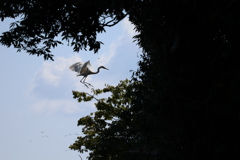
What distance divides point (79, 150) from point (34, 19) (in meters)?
15.7

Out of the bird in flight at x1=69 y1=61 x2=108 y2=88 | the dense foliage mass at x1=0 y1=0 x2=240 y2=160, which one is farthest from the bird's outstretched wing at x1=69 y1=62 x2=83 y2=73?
the dense foliage mass at x1=0 y1=0 x2=240 y2=160

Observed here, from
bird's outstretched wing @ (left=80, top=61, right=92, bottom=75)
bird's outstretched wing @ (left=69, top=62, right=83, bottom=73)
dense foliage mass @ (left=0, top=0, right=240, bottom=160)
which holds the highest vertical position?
bird's outstretched wing @ (left=69, top=62, right=83, bottom=73)

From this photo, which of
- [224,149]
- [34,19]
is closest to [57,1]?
[34,19]

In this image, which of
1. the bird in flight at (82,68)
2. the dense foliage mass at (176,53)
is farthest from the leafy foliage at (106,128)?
the dense foliage mass at (176,53)

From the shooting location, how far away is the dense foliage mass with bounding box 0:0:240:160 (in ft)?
41.4

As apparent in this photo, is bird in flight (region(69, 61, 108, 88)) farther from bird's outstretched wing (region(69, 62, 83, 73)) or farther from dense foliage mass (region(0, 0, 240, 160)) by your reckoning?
dense foliage mass (region(0, 0, 240, 160))

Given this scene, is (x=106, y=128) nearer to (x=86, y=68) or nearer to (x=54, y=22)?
(x=86, y=68)

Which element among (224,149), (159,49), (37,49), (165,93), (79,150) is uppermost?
(79,150)

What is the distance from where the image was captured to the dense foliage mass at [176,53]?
41.4 ft

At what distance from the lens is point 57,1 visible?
14.2 metres

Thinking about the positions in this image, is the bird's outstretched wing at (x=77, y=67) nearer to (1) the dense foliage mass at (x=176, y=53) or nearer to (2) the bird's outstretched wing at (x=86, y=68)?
(2) the bird's outstretched wing at (x=86, y=68)

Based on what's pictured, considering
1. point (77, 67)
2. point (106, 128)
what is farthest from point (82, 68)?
point (106, 128)

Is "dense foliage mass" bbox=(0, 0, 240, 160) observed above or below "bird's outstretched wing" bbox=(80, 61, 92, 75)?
below

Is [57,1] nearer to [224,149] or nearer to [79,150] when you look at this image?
[224,149]
